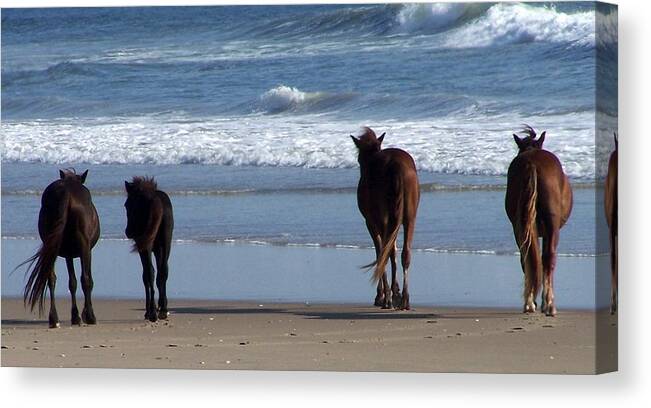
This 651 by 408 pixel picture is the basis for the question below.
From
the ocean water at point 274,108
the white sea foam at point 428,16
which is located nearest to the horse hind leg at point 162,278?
the ocean water at point 274,108

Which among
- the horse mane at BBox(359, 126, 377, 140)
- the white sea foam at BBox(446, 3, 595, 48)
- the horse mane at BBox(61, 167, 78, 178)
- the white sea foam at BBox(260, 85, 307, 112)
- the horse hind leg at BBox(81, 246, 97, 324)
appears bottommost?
the horse hind leg at BBox(81, 246, 97, 324)

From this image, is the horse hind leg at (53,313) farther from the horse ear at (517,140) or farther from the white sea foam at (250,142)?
the horse ear at (517,140)

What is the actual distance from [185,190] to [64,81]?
3.62 feet

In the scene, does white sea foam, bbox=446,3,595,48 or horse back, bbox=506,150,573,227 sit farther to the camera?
horse back, bbox=506,150,573,227

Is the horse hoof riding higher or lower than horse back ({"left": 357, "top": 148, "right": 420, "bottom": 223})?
lower

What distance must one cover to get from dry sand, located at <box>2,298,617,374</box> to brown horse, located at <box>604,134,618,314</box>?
0.17m

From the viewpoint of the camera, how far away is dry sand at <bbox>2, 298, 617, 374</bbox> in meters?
12.0

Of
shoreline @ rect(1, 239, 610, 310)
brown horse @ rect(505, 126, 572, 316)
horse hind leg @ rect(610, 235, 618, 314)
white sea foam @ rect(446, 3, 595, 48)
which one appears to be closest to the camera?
white sea foam @ rect(446, 3, 595, 48)

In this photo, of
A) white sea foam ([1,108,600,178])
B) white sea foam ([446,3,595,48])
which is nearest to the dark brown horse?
white sea foam ([1,108,600,178])

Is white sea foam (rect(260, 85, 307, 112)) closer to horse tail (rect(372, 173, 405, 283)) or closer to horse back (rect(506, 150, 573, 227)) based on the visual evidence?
horse tail (rect(372, 173, 405, 283))

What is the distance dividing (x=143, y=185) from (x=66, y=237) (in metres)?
0.63

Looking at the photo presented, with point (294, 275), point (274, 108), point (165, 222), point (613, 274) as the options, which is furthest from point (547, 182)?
point (165, 222)

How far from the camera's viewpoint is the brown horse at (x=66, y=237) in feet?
41.5

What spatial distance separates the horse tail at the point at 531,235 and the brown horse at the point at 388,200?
77 centimetres
